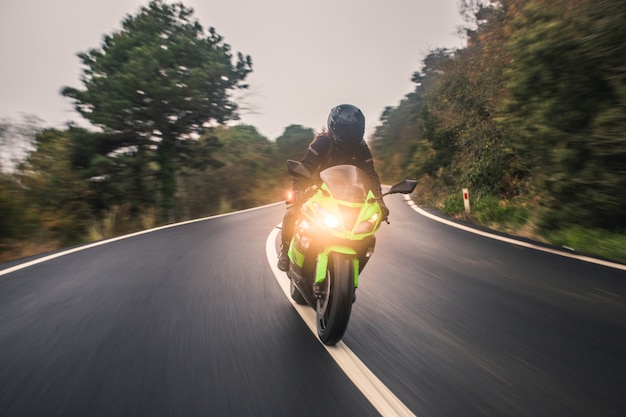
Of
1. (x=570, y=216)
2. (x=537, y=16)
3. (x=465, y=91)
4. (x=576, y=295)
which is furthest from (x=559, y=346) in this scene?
(x=465, y=91)

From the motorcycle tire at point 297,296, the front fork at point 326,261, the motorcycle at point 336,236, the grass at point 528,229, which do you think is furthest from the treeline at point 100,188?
the grass at point 528,229

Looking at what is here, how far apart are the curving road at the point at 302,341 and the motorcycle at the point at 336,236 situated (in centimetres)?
33

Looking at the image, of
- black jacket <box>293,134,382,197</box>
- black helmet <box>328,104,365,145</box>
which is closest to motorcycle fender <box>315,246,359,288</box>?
black jacket <box>293,134,382,197</box>

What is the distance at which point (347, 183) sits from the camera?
3193mm

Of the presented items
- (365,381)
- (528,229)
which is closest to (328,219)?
(365,381)

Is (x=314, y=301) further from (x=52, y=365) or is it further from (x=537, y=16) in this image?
(x=537, y=16)

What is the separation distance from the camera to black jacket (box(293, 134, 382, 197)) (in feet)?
12.1

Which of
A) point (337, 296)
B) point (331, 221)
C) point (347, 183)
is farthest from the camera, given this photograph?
point (347, 183)

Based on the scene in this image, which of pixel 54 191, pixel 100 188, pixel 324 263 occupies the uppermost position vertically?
pixel 324 263

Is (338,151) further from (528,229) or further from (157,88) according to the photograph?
(157,88)

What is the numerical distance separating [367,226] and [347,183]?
0.39 m

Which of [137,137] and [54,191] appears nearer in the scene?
[54,191]

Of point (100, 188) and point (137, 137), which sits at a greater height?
point (137, 137)

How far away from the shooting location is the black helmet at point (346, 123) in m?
3.45
